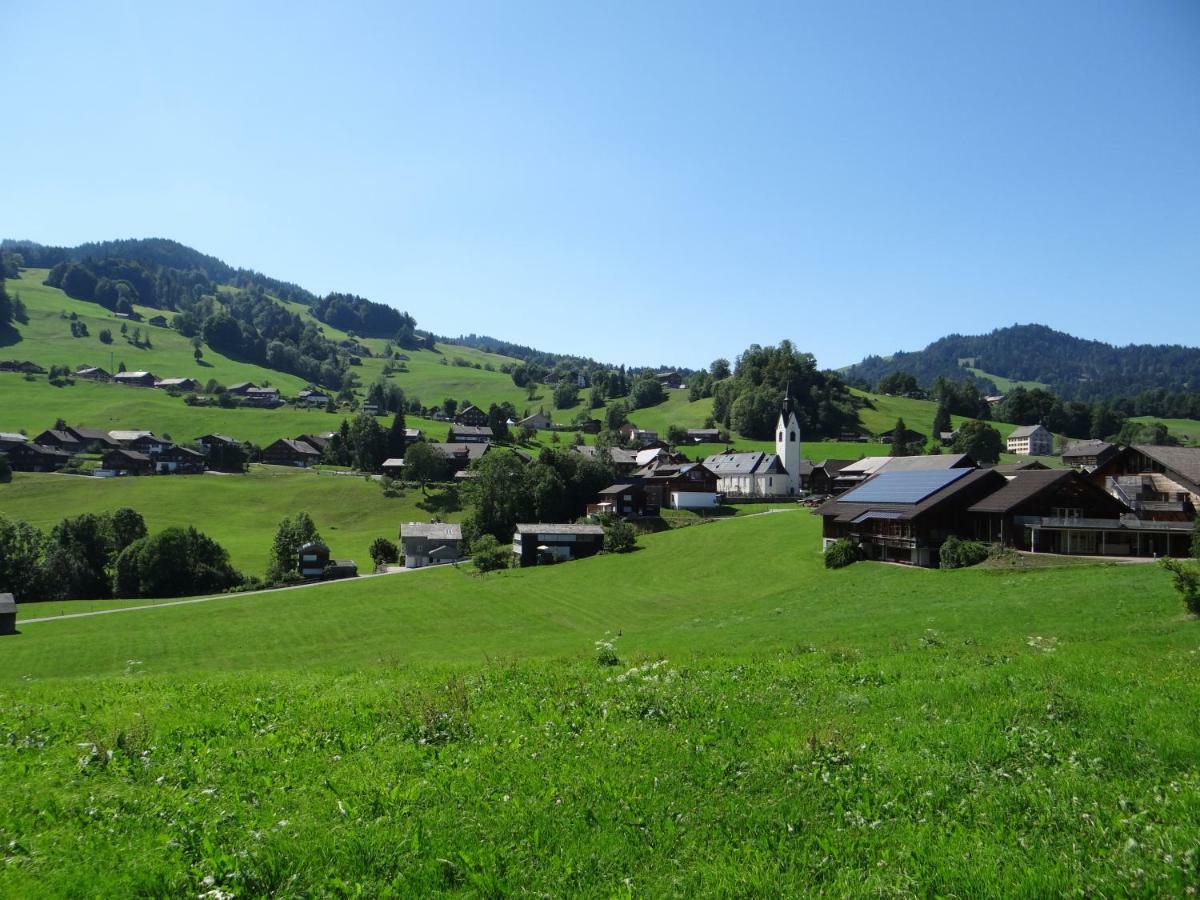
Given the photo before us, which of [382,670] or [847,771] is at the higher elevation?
[847,771]

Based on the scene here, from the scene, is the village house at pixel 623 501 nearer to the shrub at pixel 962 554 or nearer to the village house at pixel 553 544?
the village house at pixel 553 544

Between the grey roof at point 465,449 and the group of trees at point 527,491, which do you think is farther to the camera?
the grey roof at point 465,449

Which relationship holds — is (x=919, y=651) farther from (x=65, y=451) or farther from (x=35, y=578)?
(x=65, y=451)

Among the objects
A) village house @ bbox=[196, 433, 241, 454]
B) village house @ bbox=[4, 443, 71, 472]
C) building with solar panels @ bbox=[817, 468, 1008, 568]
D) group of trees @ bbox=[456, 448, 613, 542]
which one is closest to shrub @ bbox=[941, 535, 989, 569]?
building with solar panels @ bbox=[817, 468, 1008, 568]

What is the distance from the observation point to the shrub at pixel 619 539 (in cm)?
7706

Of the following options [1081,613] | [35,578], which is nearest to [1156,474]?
[1081,613]

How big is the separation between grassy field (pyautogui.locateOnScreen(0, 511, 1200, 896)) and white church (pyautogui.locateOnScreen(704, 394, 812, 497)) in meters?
90.3

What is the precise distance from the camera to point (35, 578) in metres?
74.4

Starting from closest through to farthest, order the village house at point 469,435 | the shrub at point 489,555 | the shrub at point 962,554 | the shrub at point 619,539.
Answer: the shrub at point 962,554
the shrub at point 489,555
the shrub at point 619,539
the village house at point 469,435

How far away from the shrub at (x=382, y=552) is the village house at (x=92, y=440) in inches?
3243

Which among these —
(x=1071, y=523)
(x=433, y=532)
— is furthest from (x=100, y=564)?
(x=1071, y=523)

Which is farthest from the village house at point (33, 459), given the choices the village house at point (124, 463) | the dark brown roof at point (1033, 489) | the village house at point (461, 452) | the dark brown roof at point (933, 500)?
the dark brown roof at point (1033, 489)

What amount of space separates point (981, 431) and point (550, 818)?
144061 mm

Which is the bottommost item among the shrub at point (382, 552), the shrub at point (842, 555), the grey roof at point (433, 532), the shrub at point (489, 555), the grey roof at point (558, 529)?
the shrub at point (382, 552)
